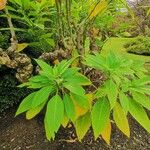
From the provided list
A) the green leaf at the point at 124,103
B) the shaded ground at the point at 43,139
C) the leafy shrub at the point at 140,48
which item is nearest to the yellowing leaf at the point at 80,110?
the green leaf at the point at 124,103

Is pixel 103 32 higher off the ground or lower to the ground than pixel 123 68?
lower

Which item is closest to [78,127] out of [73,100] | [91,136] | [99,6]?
[73,100]

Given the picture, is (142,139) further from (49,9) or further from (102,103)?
(49,9)

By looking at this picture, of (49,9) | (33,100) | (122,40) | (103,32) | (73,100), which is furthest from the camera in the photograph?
(122,40)

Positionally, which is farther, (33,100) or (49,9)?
(49,9)

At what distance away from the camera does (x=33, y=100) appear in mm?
1614

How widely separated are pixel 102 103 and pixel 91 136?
67 cm

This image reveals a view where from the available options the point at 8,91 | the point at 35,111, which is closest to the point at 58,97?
the point at 35,111

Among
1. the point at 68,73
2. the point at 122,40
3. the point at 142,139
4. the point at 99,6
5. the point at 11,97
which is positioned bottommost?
the point at 122,40

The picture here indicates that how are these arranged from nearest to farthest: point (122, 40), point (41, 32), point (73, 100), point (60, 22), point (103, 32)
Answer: point (73, 100), point (60, 22), point (41, 32), point (103, 32), point (122, 40)

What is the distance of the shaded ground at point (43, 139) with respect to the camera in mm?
2176

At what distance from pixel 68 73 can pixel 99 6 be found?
547 mm

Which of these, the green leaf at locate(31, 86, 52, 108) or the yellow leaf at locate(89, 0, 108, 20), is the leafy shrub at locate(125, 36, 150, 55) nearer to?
the yellow leaf at locate(89, 0, 108, 20)

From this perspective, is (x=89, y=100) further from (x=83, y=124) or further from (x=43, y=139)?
(x=43, y=139)
